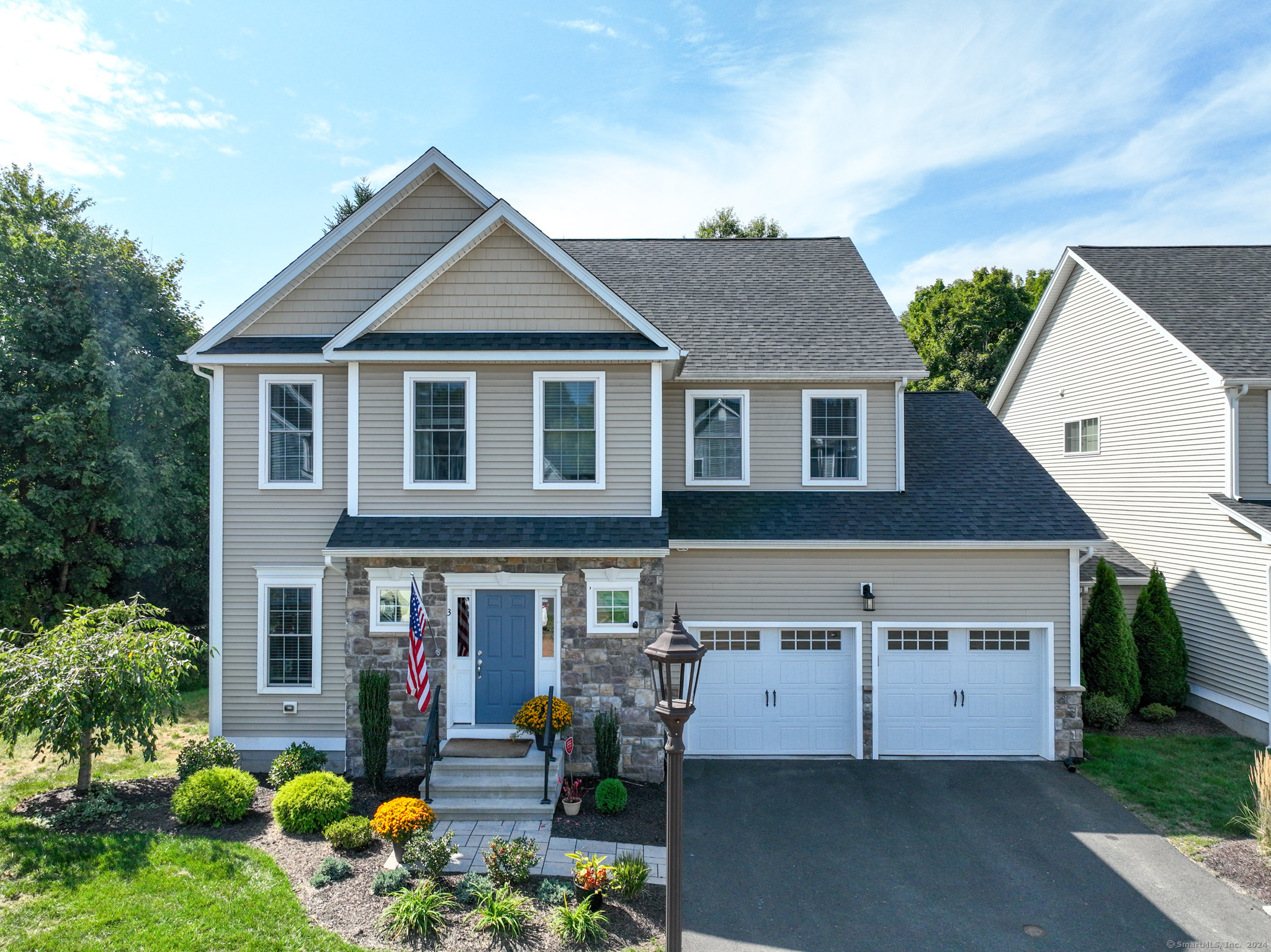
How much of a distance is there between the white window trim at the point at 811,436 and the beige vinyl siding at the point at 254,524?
7645 mm

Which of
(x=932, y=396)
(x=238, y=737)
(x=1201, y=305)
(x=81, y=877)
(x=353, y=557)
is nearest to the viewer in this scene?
(x=81, y=877)

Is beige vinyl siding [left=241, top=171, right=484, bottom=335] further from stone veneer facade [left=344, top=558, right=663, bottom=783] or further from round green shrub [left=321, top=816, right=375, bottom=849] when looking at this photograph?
round green shrub [left=321, top=816, right=375, bottom=849]

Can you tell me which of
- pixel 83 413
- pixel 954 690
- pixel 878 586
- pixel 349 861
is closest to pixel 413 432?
pixel 349 861

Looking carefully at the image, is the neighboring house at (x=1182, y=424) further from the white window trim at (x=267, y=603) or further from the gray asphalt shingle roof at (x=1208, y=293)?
the white window trim at (x=267, y=603)

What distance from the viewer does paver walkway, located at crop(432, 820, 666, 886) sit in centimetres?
759

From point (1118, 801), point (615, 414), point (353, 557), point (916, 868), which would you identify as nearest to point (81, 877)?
point (353, 557)

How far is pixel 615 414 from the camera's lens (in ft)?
33.9

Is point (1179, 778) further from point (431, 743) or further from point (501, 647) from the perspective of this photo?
point (431, 743)

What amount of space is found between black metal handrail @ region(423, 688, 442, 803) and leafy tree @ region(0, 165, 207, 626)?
12.2 metres

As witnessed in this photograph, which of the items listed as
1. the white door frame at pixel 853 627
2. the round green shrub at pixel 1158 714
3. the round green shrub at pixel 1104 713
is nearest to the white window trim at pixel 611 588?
the white door frame at pixel 853 627

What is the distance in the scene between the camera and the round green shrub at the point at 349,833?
7832 millimetres

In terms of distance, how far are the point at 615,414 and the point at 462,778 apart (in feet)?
17.9

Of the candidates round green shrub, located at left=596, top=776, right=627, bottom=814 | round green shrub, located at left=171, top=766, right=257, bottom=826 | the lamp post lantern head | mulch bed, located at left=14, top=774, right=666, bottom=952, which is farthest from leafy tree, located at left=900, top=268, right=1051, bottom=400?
round green shrub, located at left=171, top=766, right=257, bottom=826

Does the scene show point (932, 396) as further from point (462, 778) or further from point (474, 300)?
point (462, 778)
